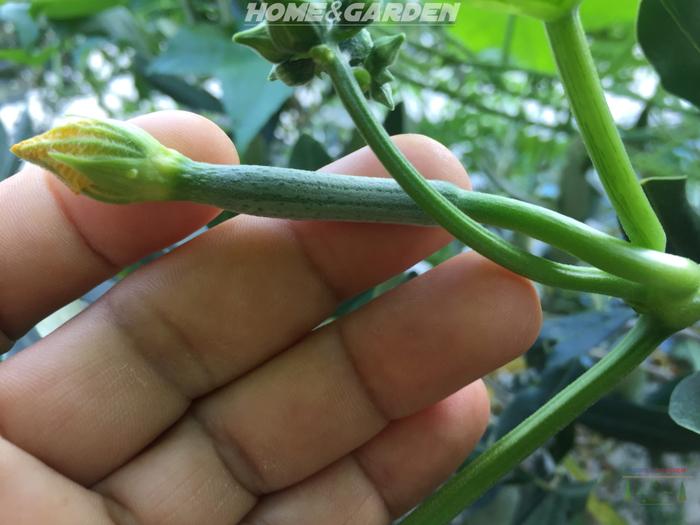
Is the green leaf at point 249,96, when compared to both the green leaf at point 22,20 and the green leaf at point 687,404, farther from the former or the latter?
the green leaf at point 687,404

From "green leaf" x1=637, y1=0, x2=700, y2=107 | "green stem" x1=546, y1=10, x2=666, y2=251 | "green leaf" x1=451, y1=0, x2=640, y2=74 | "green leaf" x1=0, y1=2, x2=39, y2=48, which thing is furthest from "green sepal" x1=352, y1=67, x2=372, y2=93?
"green leaf" x1=0, y1=2, x2=39, y2=48

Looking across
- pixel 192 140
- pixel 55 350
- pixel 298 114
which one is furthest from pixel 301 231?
pixel 298 114

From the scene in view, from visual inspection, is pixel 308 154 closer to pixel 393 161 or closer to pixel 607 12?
pixel 393 161

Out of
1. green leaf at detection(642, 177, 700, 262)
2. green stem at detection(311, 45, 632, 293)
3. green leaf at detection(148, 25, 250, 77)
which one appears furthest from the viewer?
green leaf at detection(148, 25, 250, 77)

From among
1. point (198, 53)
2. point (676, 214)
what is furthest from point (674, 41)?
point (198, 53)

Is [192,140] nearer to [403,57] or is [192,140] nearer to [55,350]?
[55,350]

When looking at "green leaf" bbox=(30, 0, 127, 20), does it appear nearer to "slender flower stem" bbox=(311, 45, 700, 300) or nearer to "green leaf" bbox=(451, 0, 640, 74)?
"green leaf" bbox=(451, 0, 640, 74)
